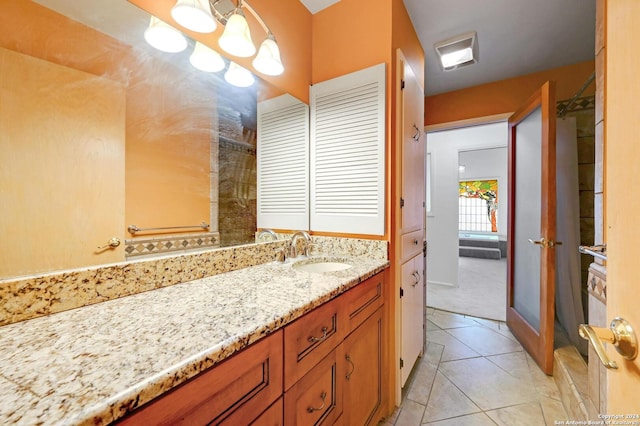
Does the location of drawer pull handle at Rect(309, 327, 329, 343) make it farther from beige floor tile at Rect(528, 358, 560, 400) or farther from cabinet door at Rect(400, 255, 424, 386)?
beige floor tile at Rect(528, 358, 560, 400)

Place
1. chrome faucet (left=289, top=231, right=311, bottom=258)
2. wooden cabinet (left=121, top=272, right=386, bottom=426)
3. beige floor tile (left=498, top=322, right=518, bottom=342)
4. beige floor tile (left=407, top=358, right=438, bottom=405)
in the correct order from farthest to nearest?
beige floor tile (left=498, top=322, right=518, bottom=342)
beige floor tile (left=407, top=358, right=438, bottom=405)
chrome faucet (left=289, top=231, right=311, bottom=258)
wooden cabinet (left=121, top=272, right=386, bottom=426)

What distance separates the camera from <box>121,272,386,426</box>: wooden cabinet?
1.67ft

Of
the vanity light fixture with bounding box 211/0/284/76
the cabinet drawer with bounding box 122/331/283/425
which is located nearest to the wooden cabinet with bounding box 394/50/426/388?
the vanity light fixture with bounding box 211/0/284/76

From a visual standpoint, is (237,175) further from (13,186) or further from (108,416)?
(108,416)

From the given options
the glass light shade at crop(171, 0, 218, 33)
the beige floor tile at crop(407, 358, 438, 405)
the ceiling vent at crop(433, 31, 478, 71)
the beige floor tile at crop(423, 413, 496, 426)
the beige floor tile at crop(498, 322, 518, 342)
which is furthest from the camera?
the beige floor tile at crop(498, 322, 518, 342)

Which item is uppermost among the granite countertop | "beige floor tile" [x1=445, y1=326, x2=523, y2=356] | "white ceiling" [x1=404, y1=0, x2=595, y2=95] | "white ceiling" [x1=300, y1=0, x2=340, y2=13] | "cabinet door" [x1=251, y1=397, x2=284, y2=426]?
"white ceiling" [x1=300, y1=0, x2=340, y2=13]

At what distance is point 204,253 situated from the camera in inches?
43.8

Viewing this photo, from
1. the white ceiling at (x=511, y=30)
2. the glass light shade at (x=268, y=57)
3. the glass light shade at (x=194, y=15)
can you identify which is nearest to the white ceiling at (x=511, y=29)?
the white ceiling at (x=511, y=30)

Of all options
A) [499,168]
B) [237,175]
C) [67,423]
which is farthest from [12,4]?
[499,168]

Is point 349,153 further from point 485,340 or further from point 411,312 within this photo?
point 485,340

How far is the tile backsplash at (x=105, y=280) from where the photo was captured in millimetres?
665

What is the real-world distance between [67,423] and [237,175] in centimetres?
122

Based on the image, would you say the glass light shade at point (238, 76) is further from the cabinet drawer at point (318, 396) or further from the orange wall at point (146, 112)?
the cabinet drawer at point (318, 396)

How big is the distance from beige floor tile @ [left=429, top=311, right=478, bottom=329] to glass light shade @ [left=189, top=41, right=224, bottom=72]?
283 cm
